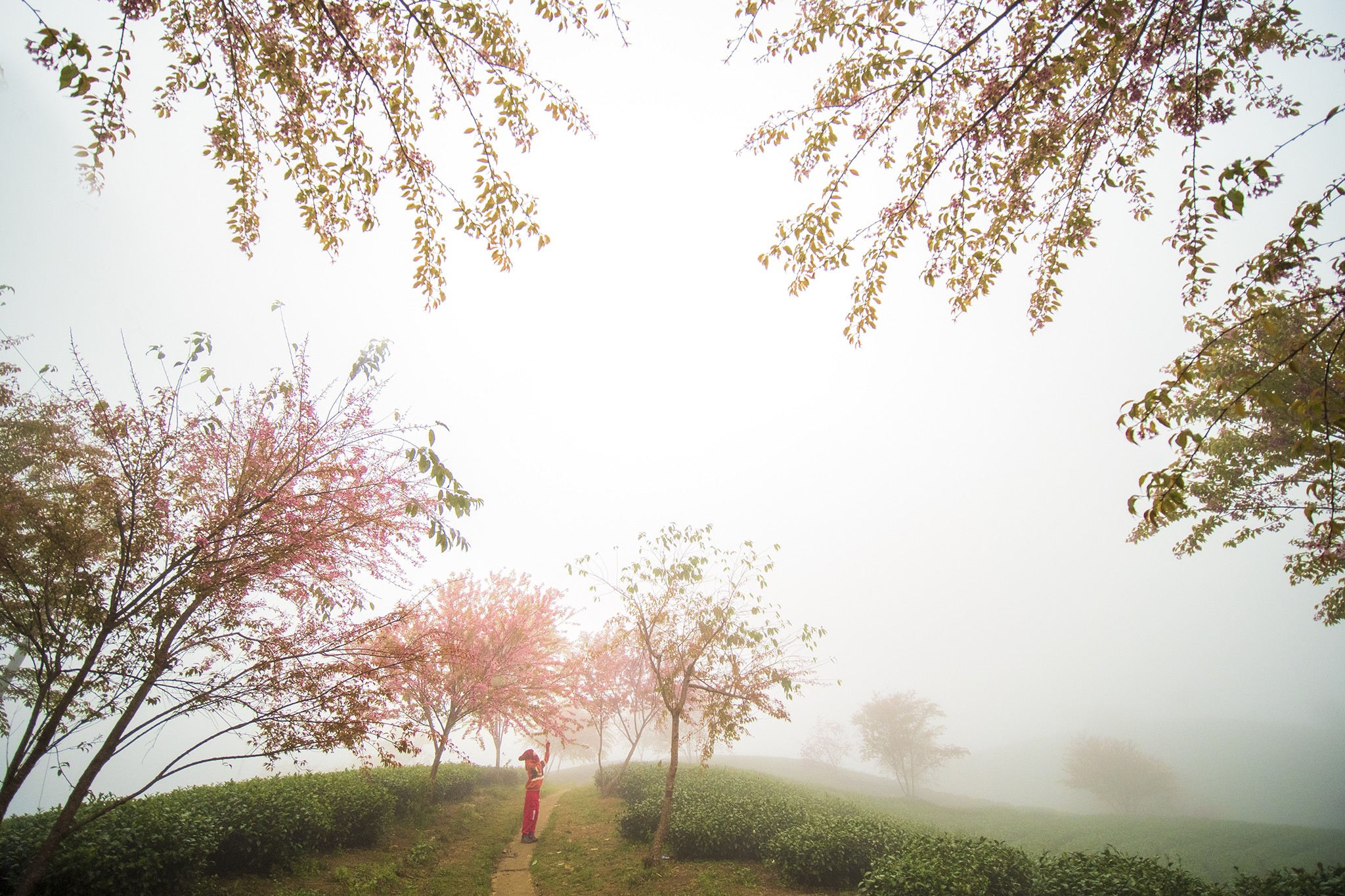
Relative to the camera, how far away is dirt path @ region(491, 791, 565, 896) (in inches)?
325

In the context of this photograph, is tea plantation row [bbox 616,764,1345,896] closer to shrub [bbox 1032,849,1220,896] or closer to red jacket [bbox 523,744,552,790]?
shrub [bbox 1032,849,1220,896]

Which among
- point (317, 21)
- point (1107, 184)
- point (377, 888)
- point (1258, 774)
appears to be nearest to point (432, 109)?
point (317, 21)

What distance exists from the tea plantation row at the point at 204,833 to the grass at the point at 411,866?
0.29 m

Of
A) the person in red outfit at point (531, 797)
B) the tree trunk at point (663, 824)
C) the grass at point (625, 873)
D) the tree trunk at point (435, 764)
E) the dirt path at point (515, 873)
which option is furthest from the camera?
the person in red outfit at point (531, 797)

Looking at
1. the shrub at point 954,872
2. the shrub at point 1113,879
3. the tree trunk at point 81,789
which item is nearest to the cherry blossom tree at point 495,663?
the tree trunk at point 81,789

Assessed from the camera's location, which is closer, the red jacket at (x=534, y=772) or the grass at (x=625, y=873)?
the grass at (x=625, y=873)

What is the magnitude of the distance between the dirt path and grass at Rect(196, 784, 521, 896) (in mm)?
174

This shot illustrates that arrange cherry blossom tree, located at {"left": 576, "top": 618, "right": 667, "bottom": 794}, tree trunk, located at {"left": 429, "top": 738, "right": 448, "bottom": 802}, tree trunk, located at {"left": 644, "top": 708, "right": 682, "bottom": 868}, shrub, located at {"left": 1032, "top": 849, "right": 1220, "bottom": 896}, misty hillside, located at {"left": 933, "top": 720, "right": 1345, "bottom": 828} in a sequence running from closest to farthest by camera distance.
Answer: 1. shrub, located at {"left": 1032, "top": 849, "right": 1220, "bottom": 896}
2. tree trunk, located at {"left": 644, "top": 708, "right": 682, "bottom": 868}
3. tree trunk, located at {"left": 429, "top": 738, "right": 448, "bottom": 802}
4. cherry blossom tree, located at {"left": 576, "top": 618, "right": 667, "bottom": 794}
5. misty hillside, located at {"left": 933, "top": 720, "right": 1345, "bottom": 828}

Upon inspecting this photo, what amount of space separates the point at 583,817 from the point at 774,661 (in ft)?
27.1

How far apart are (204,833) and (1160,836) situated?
33.9 m

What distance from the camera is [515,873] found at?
913cm

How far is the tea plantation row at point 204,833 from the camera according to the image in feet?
16.0

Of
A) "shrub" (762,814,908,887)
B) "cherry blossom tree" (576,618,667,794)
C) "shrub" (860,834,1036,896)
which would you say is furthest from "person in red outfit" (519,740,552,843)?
"shrub" (860,834,1036,896)

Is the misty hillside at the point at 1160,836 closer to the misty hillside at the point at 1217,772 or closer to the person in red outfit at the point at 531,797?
the person in red outfit at the point at 531,797
